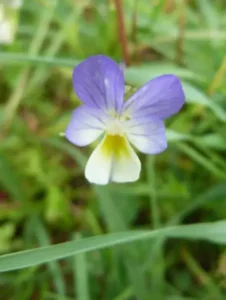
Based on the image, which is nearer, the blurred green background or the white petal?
the white petal

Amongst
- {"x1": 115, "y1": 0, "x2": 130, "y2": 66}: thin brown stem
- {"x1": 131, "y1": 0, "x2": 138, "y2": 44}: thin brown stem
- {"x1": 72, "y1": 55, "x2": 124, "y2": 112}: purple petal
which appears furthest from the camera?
{"x1": 131, "y1": 0, "x2": 138, "y2": 44}: thin brown stem

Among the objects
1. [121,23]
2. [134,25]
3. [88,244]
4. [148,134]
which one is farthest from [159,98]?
[134,25]

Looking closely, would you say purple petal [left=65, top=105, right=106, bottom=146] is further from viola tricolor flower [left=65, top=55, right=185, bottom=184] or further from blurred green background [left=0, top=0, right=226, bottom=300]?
blurred green background [left=0, top=0, right=226, bottom=300]

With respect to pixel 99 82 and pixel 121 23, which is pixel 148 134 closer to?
pixel 99 82

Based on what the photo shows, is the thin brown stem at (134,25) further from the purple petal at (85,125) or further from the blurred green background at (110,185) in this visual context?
the purple petal at (85,125)

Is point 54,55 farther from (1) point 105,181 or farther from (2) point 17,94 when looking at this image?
(1) point 105,181

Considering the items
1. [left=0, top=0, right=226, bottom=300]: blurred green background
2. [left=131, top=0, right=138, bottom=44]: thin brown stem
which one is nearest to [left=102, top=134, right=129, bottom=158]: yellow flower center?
[left=0, top=0, right=226, bottom=300]: blurred green background
